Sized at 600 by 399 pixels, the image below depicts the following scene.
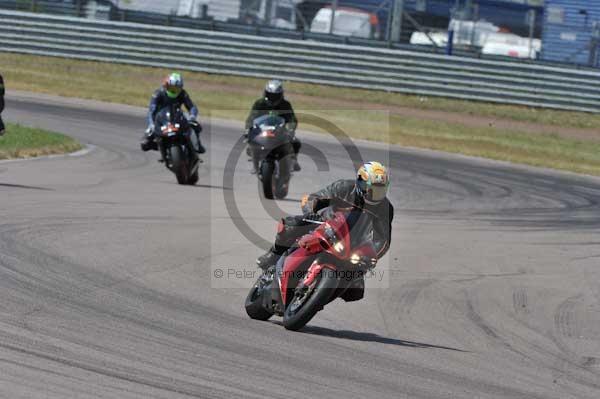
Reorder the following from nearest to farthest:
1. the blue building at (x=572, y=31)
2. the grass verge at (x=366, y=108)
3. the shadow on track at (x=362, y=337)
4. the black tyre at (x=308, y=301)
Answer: the black tyre at (x=308, y=301) < the shadow on track at (x=362, y=337) < the grass verge at (x=366, y=108) < the blue building at (x=572, y=31)

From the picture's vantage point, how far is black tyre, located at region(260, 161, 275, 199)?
50.7ft

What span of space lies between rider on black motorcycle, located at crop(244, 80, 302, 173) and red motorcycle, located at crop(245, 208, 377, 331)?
25.5ft

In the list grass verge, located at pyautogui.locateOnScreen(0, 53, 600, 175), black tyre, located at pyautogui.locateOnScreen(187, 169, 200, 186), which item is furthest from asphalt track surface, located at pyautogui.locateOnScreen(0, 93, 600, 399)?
grass verge, located at pyautogui.locateOnScreen(0, 53, 600, 175)

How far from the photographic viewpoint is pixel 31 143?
1808cm

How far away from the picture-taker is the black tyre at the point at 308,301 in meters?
7.49

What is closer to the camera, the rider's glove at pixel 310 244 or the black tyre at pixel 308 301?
the black tyre at pixel 308 301

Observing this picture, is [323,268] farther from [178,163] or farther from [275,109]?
[178,163]

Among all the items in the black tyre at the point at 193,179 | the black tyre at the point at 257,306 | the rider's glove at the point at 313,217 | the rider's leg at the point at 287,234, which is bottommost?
the black tyre at the point at 193,179

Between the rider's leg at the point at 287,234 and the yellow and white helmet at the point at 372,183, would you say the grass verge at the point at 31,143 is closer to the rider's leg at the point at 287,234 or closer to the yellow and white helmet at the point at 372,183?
the rider's leg at the point at 287,234

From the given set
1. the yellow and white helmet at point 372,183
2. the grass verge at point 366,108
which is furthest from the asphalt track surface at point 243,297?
the grass verge at point 366,108

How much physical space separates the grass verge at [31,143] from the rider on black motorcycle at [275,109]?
12.8 ft

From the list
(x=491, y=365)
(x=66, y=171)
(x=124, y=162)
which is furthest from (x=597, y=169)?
(x=491, y=365)

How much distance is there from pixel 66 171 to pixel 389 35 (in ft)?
52.0

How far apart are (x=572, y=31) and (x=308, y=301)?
2659cm
